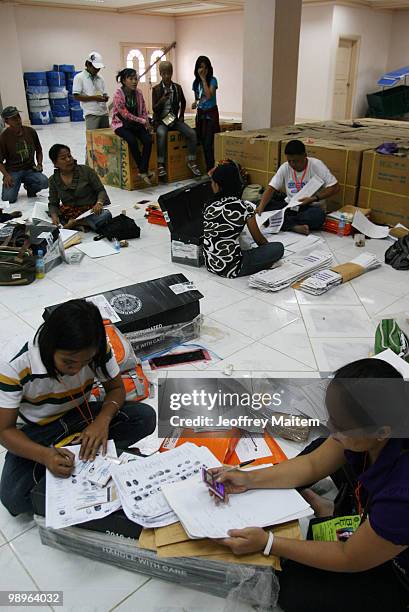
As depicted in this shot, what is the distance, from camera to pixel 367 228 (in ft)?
13.9

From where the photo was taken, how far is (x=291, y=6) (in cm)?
536

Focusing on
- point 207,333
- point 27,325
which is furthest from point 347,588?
point 27,325

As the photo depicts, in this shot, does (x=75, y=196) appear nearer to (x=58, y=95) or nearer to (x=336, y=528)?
(x=336, y=528)

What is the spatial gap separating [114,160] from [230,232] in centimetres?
323

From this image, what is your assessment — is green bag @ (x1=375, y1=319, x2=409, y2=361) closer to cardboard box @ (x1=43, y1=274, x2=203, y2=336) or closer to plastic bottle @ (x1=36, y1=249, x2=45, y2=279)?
cardboard box @ (x1=43, y1=274, x2=203, y2=336)

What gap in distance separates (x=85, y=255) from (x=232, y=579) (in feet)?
10.1

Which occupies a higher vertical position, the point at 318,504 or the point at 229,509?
the point at 229,509

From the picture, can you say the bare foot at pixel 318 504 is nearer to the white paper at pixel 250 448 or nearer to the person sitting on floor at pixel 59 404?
the white paper at pixel 250 448

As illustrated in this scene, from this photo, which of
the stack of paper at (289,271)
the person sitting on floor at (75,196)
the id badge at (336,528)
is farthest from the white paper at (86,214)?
the id badge at (336,528)

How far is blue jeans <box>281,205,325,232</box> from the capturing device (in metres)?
4.30

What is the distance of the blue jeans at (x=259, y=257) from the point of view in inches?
134

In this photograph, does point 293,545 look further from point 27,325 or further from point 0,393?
point 27,325

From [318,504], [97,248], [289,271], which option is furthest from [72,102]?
[318,504]

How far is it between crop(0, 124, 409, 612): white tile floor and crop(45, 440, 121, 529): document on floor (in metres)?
0.21
